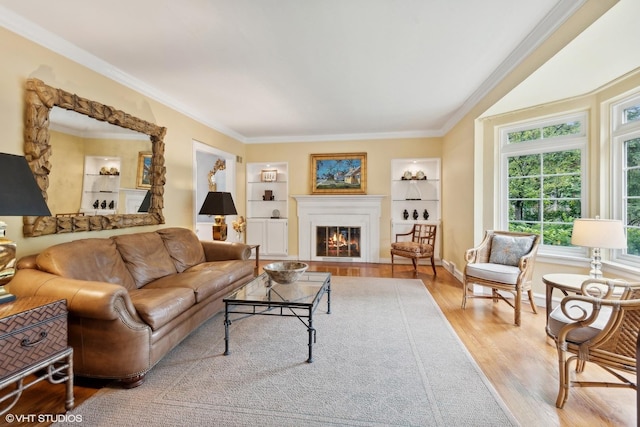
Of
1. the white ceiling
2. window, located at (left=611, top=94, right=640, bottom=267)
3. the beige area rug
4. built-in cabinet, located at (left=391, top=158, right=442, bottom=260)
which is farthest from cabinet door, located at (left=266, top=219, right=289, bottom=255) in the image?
window, located at (left=611, top=94, right=640, bottom=267)

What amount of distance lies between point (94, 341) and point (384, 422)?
184cm

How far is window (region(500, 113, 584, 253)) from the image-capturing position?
327cm

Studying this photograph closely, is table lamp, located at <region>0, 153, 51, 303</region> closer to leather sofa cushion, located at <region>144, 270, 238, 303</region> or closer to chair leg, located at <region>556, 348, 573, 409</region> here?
leather sofa cushion, located at <region>144, 270, 238, 303</region>

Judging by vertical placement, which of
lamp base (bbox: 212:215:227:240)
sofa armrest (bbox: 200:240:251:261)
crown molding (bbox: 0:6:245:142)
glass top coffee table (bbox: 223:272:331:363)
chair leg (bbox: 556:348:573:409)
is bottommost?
chair leg (bbox: 556:348:573:409)

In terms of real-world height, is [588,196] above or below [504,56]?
below

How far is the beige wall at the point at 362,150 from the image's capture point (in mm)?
5711

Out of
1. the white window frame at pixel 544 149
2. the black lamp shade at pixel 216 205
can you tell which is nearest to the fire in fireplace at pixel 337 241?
the black lamp shade at pixel 216 205

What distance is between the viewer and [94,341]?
6.06 ft

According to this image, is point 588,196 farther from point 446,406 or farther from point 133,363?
point 133,363

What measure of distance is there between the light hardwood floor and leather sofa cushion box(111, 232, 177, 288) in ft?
3.45

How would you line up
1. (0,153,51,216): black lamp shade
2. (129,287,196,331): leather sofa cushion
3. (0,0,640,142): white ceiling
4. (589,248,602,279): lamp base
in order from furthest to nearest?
(589,248,602,279): lamp base → (0,0,640,142): white ceiling → (129,287,196,331): leather sofa cushion → (0,153,51,216): black lamp shade

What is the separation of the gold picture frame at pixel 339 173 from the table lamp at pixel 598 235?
3684mm

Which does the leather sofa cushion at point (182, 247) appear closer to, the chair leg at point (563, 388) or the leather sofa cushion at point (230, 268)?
the leather sofa cushion at point (230, 268)

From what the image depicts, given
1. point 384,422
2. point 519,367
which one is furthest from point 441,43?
point 384,422
